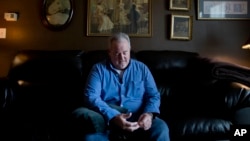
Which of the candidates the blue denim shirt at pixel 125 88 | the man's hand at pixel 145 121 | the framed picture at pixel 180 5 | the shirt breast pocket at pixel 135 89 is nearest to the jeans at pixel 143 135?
the man's hand at pixel 145 121

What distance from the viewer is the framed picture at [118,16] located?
9.73ft

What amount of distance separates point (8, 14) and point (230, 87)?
2.32 meters

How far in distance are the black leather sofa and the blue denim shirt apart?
0.21m

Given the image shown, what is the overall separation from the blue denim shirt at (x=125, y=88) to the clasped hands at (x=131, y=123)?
0.45ft

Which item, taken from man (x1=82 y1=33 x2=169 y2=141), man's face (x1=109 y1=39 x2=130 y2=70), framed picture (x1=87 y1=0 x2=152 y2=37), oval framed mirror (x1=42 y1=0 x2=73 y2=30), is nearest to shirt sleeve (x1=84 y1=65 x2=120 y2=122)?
man (x1=82 y1=33 x2=169 y2=141)

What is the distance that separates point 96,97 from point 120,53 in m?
0.33

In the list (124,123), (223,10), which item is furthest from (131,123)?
(223,10)

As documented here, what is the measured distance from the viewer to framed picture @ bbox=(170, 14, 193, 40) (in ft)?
9.89

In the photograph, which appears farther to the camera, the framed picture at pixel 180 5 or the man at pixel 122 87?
the framed picture at pixel 180 5

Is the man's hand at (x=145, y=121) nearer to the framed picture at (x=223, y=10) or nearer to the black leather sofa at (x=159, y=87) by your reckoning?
the black leather sofa at (x=159, y=87)

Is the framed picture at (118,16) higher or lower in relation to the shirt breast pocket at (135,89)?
higher

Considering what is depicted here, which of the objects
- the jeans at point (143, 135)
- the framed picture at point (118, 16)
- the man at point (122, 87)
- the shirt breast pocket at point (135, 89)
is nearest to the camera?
the jeans at point (143, 135)

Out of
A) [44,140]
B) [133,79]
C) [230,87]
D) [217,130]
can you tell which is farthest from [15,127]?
[230,87]

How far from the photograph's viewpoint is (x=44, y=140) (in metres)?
1.72
